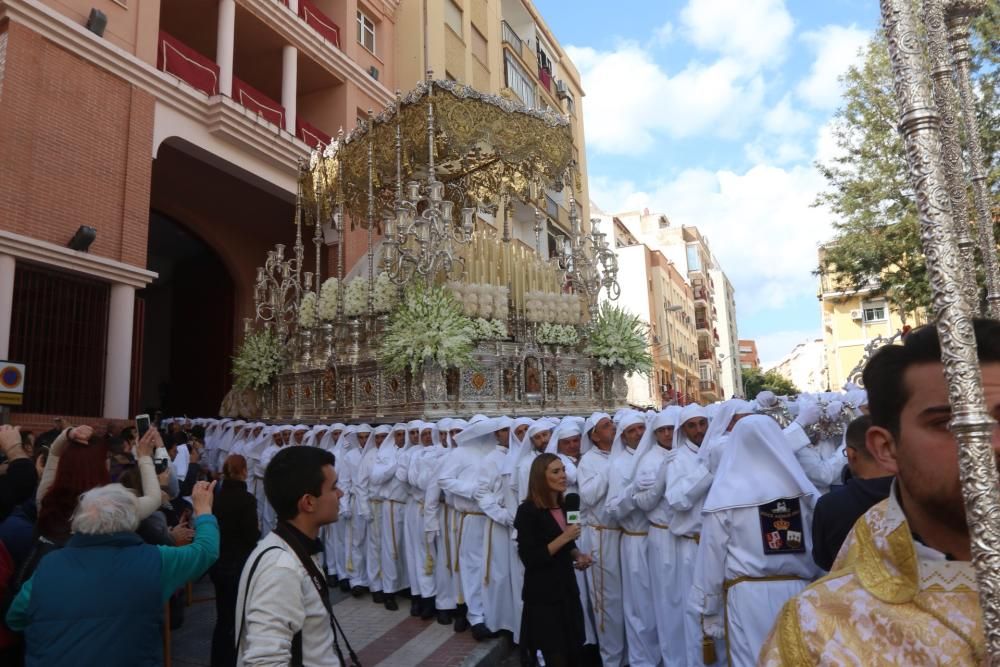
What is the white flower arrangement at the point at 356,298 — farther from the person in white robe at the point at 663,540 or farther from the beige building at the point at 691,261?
the beige building at the point at 691,261

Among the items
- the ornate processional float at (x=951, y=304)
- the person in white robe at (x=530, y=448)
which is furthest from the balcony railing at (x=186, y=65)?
the ornate processional float at (x=951, y=304)

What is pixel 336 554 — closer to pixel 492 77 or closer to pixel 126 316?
pixel 126 316

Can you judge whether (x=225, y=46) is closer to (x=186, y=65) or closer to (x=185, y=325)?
(x=186, y=65)

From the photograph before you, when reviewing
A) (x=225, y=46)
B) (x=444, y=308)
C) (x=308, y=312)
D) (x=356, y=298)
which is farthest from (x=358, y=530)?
(x=225, y=46)

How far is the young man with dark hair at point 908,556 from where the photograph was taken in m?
1.21

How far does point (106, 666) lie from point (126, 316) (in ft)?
37.0

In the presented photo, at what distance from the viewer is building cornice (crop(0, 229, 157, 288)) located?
1080 centimetres

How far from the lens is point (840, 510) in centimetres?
308

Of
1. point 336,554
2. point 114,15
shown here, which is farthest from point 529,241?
point 336,554

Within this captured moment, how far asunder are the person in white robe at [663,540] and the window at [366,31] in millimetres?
18052

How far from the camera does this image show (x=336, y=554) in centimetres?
852

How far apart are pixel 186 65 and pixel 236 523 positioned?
43.2 feet

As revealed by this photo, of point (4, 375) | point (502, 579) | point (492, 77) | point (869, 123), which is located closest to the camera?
point (502, 579)

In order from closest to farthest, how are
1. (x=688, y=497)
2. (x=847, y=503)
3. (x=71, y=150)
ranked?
(x=847, y=503) → (x=688, y=497) → (x=71, y=150)
